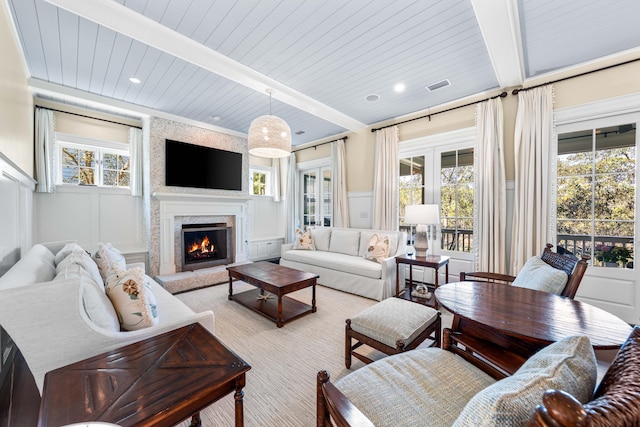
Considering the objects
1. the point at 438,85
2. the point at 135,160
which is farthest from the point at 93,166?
the point at 438,85

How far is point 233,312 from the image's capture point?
3.01 metres

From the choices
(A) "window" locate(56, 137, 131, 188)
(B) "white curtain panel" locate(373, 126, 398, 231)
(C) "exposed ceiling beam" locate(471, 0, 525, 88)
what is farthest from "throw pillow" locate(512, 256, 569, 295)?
(A) "window" locate(56, 137, 131, 188)

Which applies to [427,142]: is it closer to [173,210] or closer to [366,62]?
[366,62]

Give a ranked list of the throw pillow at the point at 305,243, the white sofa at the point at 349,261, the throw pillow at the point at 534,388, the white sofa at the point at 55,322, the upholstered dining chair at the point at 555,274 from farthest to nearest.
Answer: the throw pillow at the point at 305,243
the white sofa at the point at 349,261
the upholstered dining chair at the point at 555,274
the white sofa at the point at 55,322
the throw pillow at the point at 534,388

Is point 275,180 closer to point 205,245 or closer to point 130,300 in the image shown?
point 205,245

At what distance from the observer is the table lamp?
3285mm

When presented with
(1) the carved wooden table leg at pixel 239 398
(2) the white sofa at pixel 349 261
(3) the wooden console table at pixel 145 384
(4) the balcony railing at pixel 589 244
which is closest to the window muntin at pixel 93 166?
(2) the white sofa at pixel 349 261

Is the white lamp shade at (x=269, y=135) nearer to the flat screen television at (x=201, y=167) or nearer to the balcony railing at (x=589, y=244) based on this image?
the flat screen television at (x=201, y=167)

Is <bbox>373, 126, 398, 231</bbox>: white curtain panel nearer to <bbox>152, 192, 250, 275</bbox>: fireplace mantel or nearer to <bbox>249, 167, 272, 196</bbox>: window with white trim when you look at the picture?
<bbox>152, 192, 250, 275</bbox>: fireplace mantel

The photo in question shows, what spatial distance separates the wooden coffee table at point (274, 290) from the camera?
2715 millimetres

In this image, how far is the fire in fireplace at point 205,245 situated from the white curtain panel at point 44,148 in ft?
5.79

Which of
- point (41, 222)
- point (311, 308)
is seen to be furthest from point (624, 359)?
point (41, 222)

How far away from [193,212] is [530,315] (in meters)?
4.59

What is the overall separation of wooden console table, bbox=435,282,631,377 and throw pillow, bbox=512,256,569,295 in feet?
0.32
